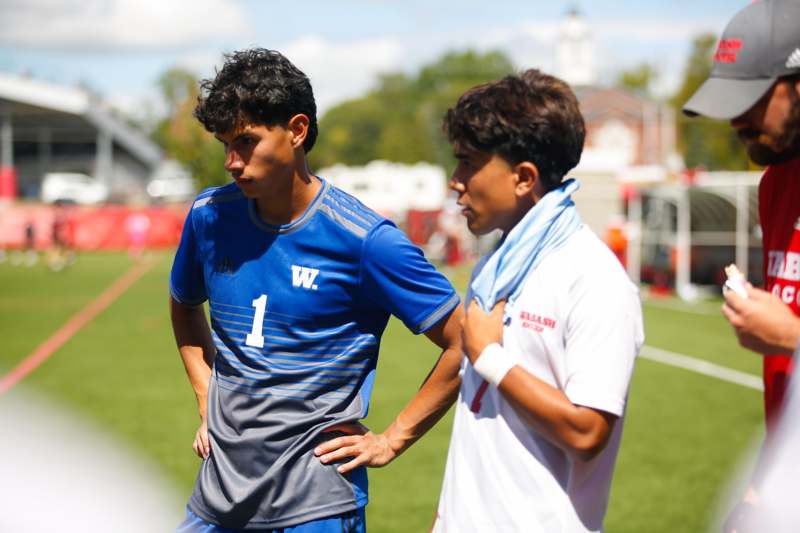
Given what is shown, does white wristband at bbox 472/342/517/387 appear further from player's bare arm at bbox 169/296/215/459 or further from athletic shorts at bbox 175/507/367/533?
player's bare arm at bbox 169/296/215/459

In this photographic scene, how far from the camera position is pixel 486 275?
2.42 metres

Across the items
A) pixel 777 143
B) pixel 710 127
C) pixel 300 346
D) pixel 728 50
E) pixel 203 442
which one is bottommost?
pixel 710 127

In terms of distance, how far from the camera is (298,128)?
2.94 meters

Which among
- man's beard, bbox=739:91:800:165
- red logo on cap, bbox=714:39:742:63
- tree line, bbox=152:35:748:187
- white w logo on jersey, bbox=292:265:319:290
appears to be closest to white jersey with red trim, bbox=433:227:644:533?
man's beard, bbox=739:91:800:165

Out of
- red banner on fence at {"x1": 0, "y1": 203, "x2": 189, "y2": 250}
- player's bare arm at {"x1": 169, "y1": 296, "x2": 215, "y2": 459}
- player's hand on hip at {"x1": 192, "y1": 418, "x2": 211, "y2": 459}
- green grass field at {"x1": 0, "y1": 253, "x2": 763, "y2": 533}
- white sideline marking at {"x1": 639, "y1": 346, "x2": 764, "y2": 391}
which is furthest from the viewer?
red banner on fence at {"x1": 0, "y1": 203, "x2": 189, "y2": 250}

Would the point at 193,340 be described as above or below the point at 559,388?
below

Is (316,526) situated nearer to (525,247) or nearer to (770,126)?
(525,247)

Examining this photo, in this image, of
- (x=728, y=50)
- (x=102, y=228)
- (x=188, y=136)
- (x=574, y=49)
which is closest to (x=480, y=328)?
(x=728, y=50)

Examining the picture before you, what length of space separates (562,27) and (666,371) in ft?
209

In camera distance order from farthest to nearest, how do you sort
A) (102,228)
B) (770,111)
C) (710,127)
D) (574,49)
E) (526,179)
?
(574,49) < (710,127) < (102,228) < (526,179) < (770,111)

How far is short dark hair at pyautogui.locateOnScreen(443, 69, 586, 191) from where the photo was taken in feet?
7.89

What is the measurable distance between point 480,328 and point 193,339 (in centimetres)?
142

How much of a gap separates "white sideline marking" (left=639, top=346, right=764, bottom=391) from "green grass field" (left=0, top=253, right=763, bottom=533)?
0.22m

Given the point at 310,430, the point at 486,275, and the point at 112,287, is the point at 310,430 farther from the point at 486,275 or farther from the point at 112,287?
the point at 112,287
